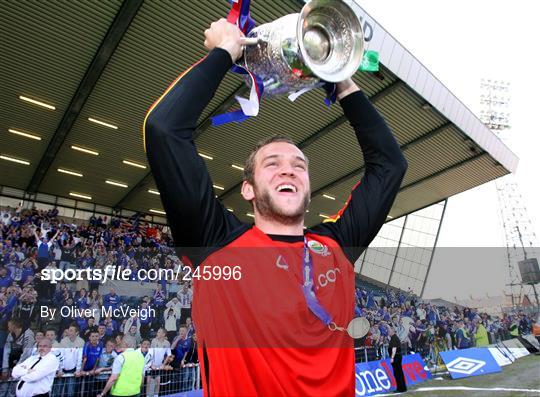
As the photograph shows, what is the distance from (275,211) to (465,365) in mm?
12381

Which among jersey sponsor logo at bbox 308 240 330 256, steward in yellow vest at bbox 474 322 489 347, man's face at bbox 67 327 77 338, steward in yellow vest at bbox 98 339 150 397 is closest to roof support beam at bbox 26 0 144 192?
man's face at bbox 67 327 77 338

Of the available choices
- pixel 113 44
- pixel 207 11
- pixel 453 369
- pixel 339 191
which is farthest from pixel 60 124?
pixel 453 369

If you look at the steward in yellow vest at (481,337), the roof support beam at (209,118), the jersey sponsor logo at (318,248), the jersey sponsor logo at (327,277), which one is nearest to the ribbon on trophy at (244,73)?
the jersey sponsor logo at (318,248)

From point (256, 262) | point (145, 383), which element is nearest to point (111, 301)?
point (145, 383)

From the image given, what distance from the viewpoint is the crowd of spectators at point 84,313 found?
6.72 m

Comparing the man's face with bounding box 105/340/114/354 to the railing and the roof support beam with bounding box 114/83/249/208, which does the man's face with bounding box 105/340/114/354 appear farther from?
the roof support beam with bounding box 114/83/249/208

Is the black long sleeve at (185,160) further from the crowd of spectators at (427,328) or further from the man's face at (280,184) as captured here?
the crowd of spectators at (427,328)

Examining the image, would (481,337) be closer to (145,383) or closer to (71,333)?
(145,383)

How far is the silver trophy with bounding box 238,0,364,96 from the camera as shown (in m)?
1.67

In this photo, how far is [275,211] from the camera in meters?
1.63

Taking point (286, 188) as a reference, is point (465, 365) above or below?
below

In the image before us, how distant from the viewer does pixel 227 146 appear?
54.3ft

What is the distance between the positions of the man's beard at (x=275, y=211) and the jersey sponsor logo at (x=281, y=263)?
178 millimetres

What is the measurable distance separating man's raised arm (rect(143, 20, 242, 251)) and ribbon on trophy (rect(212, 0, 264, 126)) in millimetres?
180
